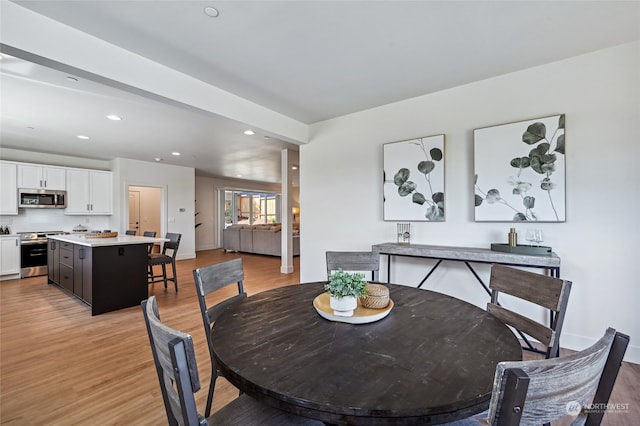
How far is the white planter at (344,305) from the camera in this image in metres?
1.26

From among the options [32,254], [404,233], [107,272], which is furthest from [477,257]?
[32,254]

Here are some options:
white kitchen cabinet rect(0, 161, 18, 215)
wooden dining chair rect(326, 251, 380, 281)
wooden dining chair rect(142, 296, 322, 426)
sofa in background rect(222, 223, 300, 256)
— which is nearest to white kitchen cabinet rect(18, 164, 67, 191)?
white kitchen cabinet rect(0, 161, 18, 215)

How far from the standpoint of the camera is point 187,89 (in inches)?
107

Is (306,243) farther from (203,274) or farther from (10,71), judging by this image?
(10,71)

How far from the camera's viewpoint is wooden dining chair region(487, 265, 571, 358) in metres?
1.21

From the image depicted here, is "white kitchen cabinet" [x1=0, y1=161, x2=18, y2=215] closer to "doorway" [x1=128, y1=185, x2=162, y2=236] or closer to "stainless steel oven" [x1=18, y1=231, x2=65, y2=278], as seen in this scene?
"stainless steel oven" [x1=18, y1=231, x2=65, y2=278]

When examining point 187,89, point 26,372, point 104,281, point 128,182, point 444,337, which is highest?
point 187,89

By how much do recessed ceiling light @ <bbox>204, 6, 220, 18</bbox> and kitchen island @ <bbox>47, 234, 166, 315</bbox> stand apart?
9.62 ft

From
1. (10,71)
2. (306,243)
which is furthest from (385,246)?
(10,71)

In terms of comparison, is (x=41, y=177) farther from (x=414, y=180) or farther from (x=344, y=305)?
(x=344, y=305)

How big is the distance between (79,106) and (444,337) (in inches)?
178

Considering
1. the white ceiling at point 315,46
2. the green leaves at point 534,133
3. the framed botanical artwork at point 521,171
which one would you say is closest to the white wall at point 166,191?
the white ceiling at point 315,46

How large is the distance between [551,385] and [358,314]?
2.55 ft

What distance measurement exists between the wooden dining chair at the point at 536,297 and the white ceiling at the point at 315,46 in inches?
67.9
